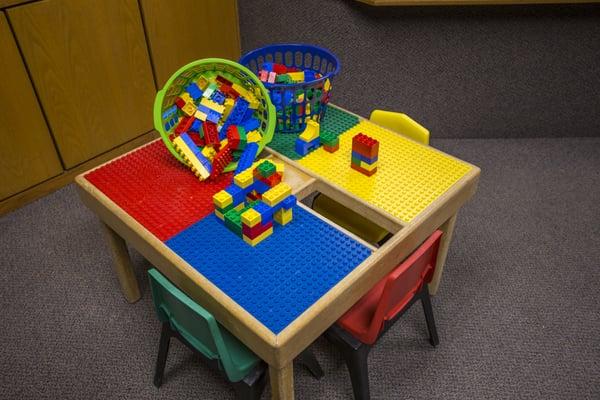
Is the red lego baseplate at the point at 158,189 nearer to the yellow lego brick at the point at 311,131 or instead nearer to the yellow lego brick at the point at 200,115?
the yellow lego brick at the point at 200,115

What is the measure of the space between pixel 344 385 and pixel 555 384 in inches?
28.4

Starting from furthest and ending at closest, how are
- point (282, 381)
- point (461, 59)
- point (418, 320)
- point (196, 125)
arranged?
point (461, 59)
point (418, 320)
point (196, 125)
point (282, 381)

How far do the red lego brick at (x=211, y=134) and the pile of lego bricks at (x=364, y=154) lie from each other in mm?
429

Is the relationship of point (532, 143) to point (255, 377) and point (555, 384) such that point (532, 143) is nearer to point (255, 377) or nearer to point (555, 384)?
point (555, 384)

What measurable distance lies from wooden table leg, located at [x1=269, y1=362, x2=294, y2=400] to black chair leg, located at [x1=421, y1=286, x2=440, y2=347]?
609 millimetres

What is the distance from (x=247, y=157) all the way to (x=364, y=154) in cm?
36

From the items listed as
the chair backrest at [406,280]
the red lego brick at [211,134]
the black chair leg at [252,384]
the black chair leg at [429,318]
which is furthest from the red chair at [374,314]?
the red lego brick at [211,134]

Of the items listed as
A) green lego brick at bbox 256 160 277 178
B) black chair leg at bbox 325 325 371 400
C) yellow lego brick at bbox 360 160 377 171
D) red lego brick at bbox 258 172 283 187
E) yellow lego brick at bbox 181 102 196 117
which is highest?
yellow lego brick at bbox 181 102 196 117

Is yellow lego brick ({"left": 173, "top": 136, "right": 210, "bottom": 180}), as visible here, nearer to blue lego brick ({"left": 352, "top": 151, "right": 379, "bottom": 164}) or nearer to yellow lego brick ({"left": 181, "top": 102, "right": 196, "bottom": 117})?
yellow lego brick ({"left": 181, "top": 102, "right": 196, "bottom": 117})

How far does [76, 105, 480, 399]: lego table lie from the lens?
1.13 metres

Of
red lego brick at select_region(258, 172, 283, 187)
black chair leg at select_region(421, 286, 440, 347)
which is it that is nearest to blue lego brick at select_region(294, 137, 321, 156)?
red lego brick at select_region(258, 172, 283, 187)

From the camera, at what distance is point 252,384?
129 cm

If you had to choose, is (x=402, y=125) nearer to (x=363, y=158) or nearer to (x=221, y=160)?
(x=363, y=158)

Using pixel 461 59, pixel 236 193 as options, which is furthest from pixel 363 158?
pixel 461 59
